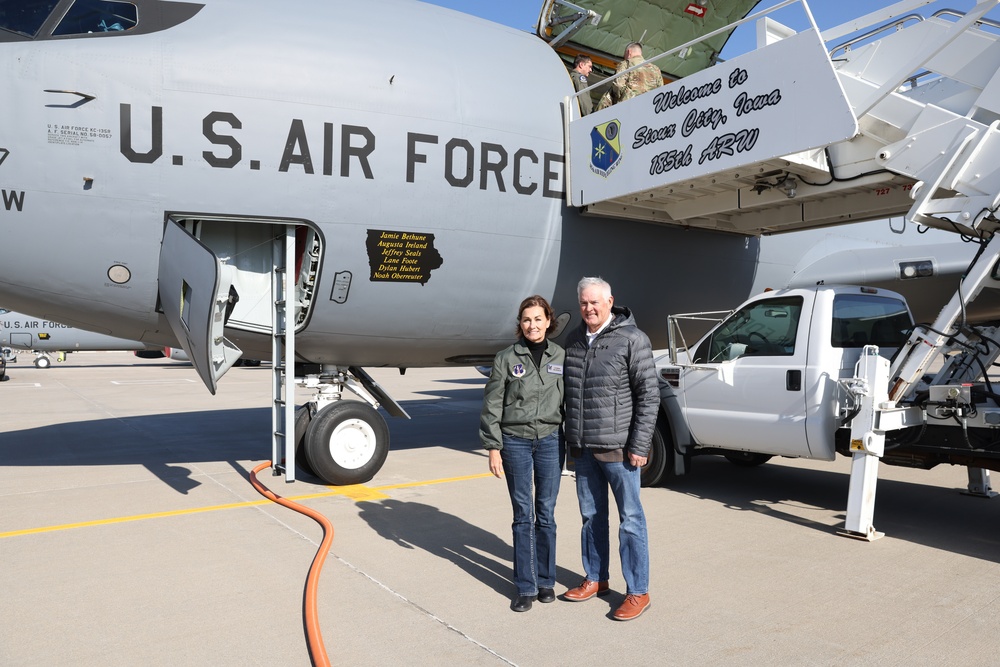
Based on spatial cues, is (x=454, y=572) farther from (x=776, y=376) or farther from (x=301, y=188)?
(x=301, y=188)

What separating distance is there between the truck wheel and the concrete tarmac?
0.40 ft

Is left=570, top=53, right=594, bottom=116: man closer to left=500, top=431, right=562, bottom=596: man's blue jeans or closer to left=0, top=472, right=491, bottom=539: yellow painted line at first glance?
left=0, top=472, right=491, bottom=539: yellow painted line

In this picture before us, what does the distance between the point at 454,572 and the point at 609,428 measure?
1.59 m

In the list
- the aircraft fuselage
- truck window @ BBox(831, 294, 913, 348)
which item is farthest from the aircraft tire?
truck window @ BBox(831, 294, 913, 348)

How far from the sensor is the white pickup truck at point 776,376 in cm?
614

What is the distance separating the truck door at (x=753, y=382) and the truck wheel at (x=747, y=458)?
1.53m

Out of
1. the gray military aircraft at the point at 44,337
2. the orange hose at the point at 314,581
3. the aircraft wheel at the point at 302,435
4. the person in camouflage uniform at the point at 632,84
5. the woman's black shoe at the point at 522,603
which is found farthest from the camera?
the gray military aircraft at the point at 44,337

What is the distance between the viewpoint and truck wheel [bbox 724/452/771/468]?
27.4ft

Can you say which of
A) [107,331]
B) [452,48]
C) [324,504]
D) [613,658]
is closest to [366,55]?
[452,48]

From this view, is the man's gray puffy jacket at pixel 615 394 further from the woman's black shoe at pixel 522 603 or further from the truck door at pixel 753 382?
the truck door at pixel 753 382

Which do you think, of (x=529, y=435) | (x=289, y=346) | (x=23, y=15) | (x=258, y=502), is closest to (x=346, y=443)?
(x=258, y=502)

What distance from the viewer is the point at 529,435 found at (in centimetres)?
422

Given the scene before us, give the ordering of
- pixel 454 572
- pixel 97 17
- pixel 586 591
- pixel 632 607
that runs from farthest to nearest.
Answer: pixel 97 17
pixel 454 572
pixel 586 591
pixel 632 607

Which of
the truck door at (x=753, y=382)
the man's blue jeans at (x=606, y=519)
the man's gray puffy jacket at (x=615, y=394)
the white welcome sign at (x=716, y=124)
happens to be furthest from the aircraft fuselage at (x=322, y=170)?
the man's blue jeans at (x=606, y=519)
